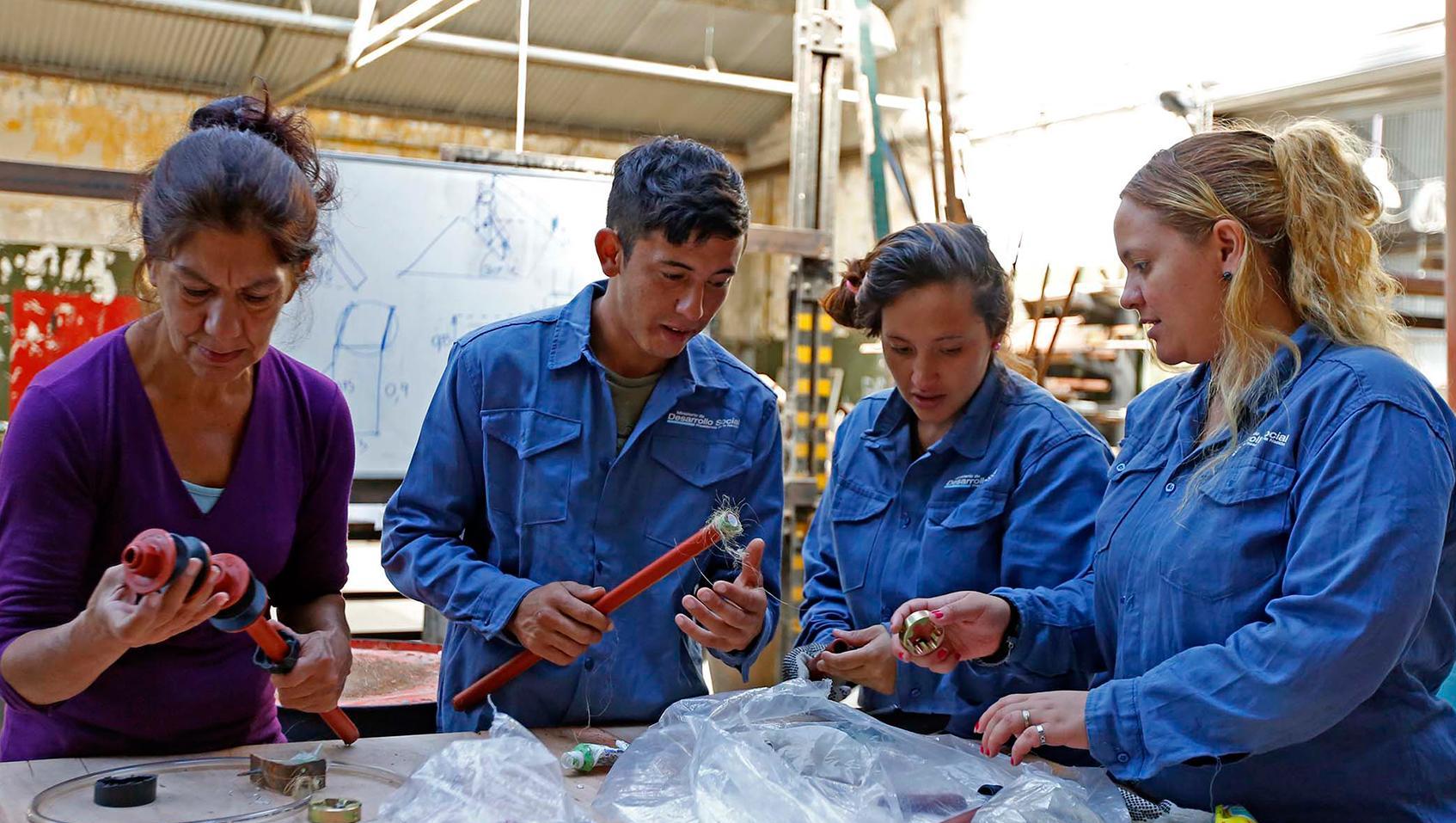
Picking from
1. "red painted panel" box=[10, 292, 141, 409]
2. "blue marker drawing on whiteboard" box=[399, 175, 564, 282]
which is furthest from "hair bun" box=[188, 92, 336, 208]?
"red painted panel" box=[10, 292, 141, 409]

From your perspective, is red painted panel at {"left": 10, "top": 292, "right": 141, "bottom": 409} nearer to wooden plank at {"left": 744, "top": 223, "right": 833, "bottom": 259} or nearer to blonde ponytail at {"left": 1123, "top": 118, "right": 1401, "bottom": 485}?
wooden plank at {"left": 744, "top": 223, "right": 833, "bottom": 259}

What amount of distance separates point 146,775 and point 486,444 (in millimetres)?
675

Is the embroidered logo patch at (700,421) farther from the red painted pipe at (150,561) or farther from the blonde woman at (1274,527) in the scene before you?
the red painted pipe at (150,561)

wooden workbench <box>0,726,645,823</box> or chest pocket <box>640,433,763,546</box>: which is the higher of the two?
chest pocket <box>640,433,763,546</box>

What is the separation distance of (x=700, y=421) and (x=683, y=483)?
105 millimetres

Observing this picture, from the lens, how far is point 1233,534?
4.87ft

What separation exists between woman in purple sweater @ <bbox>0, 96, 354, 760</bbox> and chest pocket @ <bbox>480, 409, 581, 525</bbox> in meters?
0.29

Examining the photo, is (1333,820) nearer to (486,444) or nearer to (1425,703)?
(1425,703)

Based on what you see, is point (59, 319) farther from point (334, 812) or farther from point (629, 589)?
point (334, 812)

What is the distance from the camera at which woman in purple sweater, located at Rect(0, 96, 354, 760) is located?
151cm

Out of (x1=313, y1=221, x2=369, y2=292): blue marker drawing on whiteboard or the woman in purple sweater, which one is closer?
the woman in purple sweater

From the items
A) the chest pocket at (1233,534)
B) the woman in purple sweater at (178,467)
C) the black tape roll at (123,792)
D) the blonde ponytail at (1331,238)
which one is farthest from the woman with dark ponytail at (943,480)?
the black tape roll at (123,792)

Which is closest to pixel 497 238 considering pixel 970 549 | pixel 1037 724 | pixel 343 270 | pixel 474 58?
pixel 343 270

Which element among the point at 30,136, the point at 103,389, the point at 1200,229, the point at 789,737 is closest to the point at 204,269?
the point at 103,389
